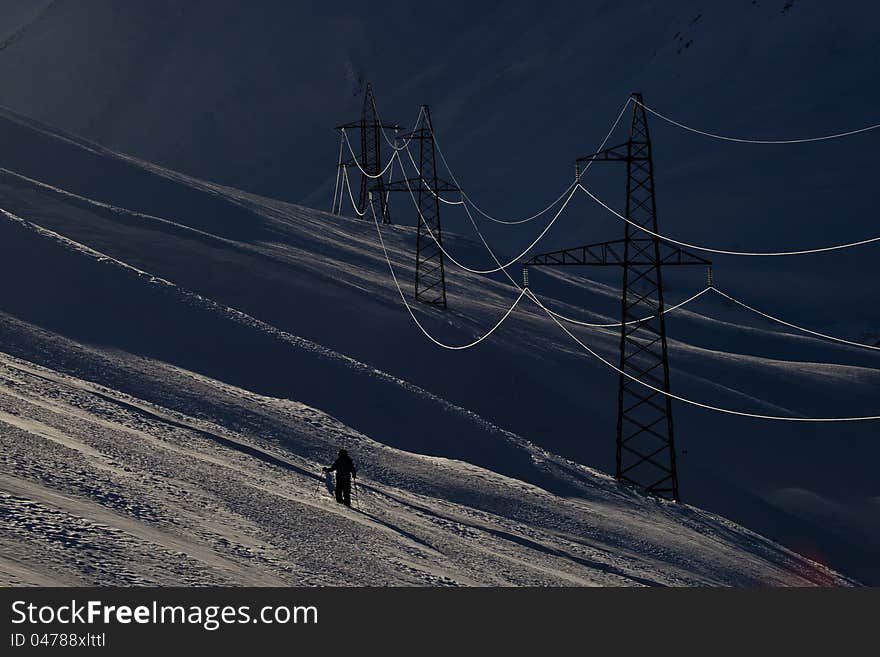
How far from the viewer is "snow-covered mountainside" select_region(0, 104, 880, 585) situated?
59.3 ft

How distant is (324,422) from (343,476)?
26.4 feet

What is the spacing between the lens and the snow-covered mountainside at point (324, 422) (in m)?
18.1

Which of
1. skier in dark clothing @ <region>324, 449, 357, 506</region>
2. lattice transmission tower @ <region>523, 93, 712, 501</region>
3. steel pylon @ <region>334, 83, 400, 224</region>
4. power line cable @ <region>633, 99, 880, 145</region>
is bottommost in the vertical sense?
skier in dark clothing @ <region>324, 449, 357, 506</region>

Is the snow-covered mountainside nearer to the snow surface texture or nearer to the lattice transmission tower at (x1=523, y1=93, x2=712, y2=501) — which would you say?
the snow surface texture

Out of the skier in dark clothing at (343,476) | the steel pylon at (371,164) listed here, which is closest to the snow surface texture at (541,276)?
the steel pylon at (371,164)

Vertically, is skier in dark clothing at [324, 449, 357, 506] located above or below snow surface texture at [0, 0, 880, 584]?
below

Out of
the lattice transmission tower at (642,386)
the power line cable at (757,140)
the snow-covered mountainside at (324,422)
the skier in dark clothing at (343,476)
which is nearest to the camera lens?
the snow-covered mountainside at (324,422)

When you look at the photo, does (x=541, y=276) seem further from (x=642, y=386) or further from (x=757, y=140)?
(x=757, y=140)

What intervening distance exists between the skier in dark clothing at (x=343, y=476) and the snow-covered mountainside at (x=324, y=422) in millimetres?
→ 462

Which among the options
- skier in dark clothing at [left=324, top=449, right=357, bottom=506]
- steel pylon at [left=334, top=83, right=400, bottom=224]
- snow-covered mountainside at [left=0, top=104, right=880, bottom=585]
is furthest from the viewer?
steel pylon at [left=334, top=83, right=400, bottom=224]

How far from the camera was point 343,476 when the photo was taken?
21766 mm

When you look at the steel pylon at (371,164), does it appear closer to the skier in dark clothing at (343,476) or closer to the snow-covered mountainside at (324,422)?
the snow-covered mountainside at (324,422)

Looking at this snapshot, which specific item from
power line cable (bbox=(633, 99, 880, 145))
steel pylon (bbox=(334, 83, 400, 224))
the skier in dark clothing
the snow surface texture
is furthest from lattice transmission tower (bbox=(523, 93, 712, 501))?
power line cable (bbox=(633, 99, 880, 145))

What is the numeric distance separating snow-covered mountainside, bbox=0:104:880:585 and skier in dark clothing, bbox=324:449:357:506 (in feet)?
1.52
